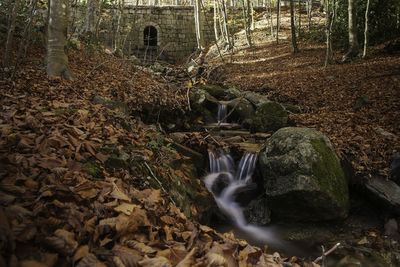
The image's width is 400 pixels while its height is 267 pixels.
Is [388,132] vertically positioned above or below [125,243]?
below

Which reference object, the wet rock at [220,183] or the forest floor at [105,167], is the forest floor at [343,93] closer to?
the forest floor at [105,167]

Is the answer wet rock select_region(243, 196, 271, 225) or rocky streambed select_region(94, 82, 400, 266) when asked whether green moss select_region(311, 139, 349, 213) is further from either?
wet rock select_region(243, 196, 271, 225)

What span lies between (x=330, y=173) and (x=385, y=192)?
3.35 ft

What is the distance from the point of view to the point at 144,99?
8102 millimetres

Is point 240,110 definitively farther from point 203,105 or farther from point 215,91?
point 215,91

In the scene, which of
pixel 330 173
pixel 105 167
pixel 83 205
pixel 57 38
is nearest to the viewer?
pixel 83 205

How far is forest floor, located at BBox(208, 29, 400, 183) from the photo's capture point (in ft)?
22.3

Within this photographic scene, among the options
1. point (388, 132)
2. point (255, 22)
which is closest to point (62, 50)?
point (388, 132)

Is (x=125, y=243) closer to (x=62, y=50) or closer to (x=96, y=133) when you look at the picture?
(x=96, y=133)

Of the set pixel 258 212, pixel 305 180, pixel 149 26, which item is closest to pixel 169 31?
pixel 149 26

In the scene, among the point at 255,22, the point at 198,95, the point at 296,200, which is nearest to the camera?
the point at 296,200

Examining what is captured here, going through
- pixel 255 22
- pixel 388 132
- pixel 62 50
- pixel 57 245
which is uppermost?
pixel 255 22

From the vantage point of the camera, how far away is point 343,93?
9.95 m

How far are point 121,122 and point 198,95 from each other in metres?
4.75
